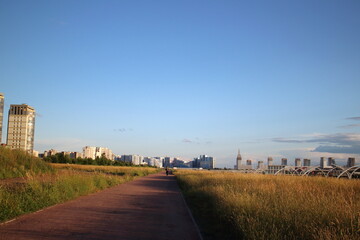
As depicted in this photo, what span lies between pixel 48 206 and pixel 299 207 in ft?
29.9

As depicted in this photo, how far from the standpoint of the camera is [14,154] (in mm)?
26500

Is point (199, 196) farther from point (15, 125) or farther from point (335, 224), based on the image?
point (15, 125)

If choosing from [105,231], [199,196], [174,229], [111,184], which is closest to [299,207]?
[174,229]

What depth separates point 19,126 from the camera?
8575cm

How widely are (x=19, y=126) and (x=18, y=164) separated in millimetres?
67085

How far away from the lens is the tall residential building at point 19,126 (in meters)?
84.8

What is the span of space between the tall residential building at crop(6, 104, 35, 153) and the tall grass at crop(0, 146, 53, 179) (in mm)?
62067

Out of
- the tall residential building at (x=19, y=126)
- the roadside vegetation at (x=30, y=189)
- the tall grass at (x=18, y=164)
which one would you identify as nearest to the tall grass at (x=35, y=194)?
the roadside vegetation at (x=30, y=189)

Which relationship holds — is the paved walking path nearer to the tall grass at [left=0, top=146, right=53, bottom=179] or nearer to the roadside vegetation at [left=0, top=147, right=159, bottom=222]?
the roadside vegetation at [left=0, top=147, right=159, bottom=222]

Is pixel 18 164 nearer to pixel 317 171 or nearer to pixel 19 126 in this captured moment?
pixel 317 171

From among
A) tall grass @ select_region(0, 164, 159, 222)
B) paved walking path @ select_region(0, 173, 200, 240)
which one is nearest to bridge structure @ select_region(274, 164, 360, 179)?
tall grass @ select_region(0, 164, 159, 222)

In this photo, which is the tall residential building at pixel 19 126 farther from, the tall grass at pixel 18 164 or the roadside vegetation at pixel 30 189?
the roadside vegetation at pixel 30 189

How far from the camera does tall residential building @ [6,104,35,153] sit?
84781 mm

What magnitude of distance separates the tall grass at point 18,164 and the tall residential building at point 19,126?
6207 cm
